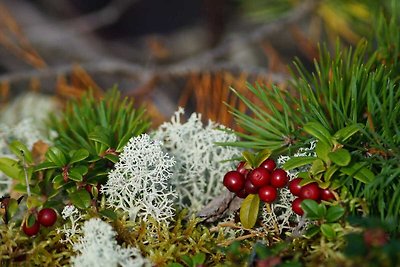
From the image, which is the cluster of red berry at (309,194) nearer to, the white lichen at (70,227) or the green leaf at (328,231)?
the green leaf at (328,231)

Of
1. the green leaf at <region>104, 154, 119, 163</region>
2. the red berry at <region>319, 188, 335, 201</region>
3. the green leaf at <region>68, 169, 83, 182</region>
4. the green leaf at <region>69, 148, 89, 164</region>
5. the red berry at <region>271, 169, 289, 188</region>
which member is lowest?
the red berry at <region>319, 188, 335, 201</region>

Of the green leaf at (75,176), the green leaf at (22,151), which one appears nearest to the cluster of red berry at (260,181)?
the green leaf at (75,176)

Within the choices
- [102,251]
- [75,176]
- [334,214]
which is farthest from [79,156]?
[334,214]

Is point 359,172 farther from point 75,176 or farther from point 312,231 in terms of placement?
point 75,176

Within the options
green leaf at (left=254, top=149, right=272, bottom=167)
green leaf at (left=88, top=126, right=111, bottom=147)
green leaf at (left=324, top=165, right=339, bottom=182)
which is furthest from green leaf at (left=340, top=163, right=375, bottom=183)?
green leaf at (left=88, top=126, right=111, bottom=147)

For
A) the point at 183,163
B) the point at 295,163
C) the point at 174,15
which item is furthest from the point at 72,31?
the point at 295,163

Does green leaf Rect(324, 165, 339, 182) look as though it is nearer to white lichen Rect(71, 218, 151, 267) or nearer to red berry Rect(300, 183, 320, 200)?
red berry Rect(300, 183, 320, 200)
